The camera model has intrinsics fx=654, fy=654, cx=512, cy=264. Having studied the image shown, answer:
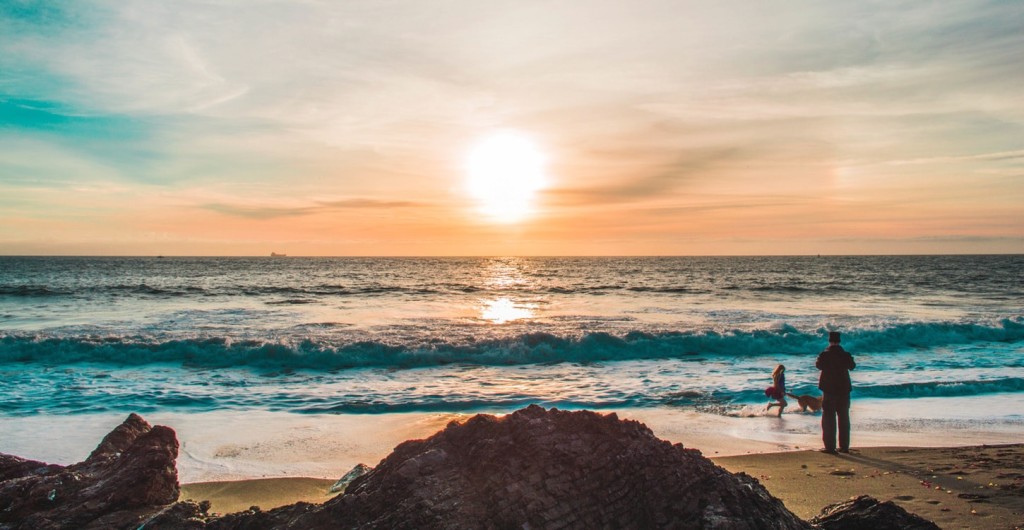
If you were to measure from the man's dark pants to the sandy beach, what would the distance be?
27 centimetres

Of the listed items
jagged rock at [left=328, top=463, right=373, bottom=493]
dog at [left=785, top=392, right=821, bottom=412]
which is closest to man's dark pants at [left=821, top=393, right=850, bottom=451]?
dog at [left=785, top=392, right=821, bottom=412]

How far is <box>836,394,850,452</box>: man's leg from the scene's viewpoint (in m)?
8.50

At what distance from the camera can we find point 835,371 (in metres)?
9.02

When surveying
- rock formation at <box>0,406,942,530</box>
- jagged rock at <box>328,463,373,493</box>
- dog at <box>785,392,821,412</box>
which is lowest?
dog at <box>785,392,821,412</box>

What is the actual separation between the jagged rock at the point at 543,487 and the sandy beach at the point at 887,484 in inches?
107

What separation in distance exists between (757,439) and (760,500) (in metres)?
6.26

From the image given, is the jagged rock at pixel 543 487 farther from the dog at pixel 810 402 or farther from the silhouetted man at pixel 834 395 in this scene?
the dog at pixel 810 402

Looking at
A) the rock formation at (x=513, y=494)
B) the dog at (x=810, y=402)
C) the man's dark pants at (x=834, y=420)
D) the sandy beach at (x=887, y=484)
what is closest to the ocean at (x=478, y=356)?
the dog at (x=810, y=402)

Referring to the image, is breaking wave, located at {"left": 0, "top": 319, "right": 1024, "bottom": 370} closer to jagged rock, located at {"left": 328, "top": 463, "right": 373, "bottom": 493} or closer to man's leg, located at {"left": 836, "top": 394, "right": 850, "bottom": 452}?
man's leg, located at {"left": 836, "top": 394, "right": 850, "bottom": 452}

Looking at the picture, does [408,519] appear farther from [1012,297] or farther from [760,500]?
[1012,297]

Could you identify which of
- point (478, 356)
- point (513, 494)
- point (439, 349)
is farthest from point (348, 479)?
point (439, 349)

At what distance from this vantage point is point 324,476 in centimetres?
734

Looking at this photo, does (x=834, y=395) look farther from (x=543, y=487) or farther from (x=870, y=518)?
(x=543, y=487)

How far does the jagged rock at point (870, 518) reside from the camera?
3.68 meters
